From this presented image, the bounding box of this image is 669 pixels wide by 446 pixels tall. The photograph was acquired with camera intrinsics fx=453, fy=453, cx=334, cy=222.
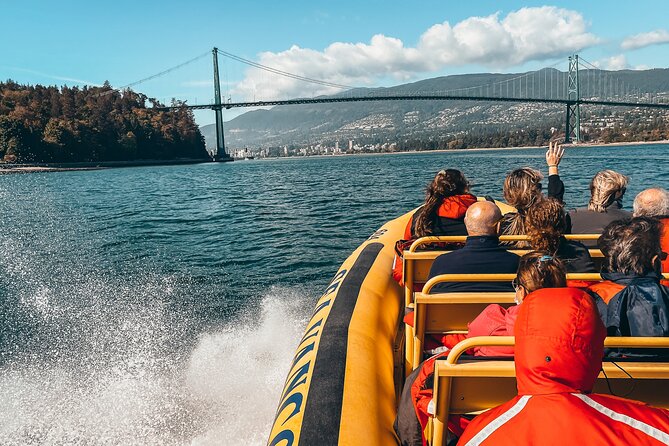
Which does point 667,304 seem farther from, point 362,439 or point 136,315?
point 136,315

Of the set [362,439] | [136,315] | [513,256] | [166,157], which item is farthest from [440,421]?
[166,157]

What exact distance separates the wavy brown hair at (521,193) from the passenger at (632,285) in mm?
1193

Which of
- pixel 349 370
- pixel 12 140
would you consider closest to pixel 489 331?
pixel 349 370

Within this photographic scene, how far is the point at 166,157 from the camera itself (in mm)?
80750

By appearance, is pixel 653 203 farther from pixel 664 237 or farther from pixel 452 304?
pixel 452 304

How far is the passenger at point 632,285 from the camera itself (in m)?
1.62

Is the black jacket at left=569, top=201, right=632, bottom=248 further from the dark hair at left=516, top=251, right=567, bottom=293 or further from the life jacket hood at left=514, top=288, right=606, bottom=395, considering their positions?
the life jacket hood at left=514, top=288, right=606, bottom=395

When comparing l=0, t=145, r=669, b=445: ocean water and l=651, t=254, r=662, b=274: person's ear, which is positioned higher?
l=651, t=254, r=662, b=274: person's ear

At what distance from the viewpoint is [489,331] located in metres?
1.75

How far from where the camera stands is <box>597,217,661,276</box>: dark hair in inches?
67.8

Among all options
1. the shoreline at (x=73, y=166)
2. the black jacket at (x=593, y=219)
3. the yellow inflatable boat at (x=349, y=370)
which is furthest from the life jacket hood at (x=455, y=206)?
the shoreline at (x=73, y=166)

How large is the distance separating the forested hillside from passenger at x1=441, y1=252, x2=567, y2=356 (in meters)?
70.2

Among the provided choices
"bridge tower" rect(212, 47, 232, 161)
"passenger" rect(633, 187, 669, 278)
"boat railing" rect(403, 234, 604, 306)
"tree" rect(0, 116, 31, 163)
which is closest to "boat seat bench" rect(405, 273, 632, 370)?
A: "boat railing" rect(403, 234, 604, 306)

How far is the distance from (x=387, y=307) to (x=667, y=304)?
219cm
